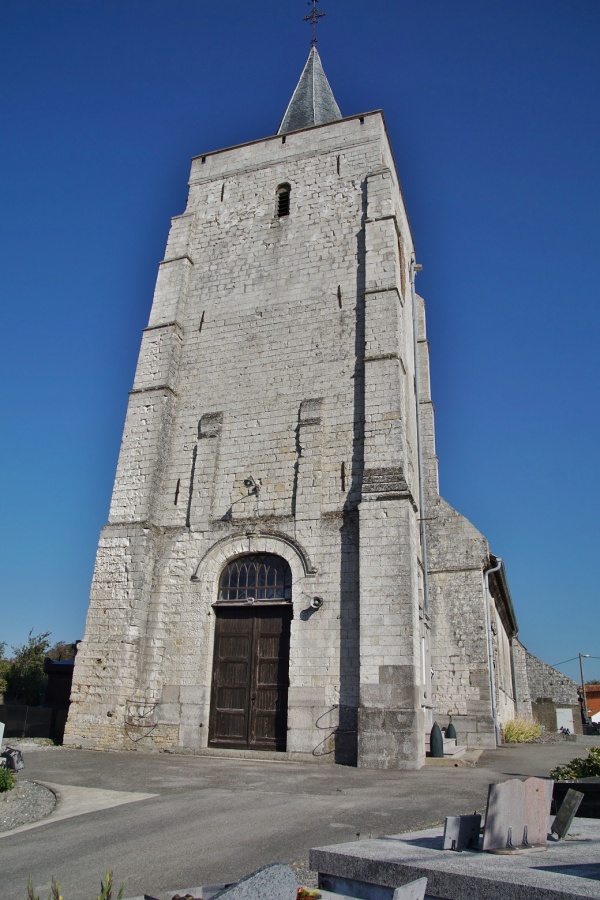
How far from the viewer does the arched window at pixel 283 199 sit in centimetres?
1642

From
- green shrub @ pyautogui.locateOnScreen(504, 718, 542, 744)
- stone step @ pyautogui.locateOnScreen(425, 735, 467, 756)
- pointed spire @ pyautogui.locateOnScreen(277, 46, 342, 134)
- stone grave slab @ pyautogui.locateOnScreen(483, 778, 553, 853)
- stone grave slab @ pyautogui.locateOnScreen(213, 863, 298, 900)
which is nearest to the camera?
stone grave slab @ pyautogui.locateOnScreen(213, 863, 298, 900)

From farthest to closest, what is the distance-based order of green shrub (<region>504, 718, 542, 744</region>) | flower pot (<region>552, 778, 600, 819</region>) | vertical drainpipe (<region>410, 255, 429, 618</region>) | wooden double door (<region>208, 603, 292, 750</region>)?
1. green shrub (<region>504, 718, 542, 744</region>)
2. vertical drainpipe (<region>410, 255, 429, 618</region>)
3. wooden double door (<region>208, 603, 292, 750</region>)
4. flower pot (<region>552, 778, 600, 819</region>)

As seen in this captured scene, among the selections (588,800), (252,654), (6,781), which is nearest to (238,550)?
(252,654)

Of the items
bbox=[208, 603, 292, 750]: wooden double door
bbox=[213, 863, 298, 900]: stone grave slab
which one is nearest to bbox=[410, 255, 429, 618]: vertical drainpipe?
bbox=[208, 603, 292, 750]: wooden double door

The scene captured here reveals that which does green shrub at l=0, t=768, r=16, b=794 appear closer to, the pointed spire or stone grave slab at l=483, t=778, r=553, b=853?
stone grave slab at l=483, t=778, r=553, b=853

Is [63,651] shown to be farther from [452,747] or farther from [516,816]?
[516,816]

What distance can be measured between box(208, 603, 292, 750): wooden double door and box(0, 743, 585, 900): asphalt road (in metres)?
1.48

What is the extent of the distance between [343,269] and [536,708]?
958 inches

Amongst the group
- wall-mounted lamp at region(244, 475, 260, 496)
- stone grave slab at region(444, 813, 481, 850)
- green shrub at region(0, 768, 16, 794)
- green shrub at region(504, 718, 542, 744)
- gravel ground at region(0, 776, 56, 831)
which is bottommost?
gravel ground at region(0, 776, 56, 831)

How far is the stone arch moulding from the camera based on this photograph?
12.4 metres

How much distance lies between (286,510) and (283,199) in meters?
8.89

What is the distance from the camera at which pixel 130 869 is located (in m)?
4.30

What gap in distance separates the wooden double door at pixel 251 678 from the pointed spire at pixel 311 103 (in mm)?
14830

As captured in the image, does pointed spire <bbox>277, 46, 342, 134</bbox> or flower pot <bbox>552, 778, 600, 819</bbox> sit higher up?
pointed spire <bbox>277, 46, 342, 134</bbox>
